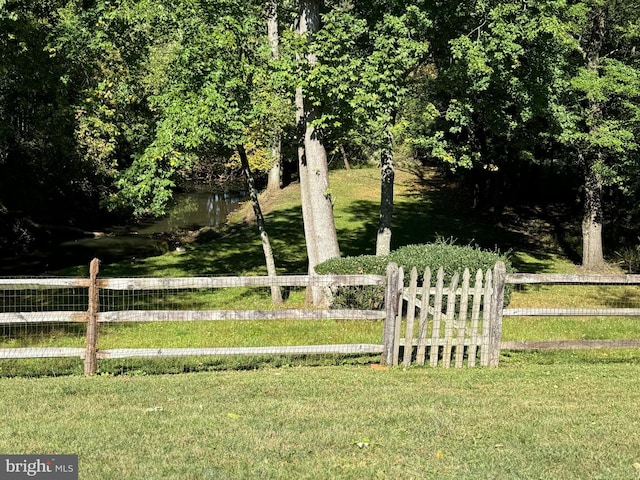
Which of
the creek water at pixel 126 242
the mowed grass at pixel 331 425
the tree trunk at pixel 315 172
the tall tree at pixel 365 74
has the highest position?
the tall tree at pixel 365 74

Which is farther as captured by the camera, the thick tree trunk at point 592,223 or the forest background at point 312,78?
the thick tree trunk at point 592,223

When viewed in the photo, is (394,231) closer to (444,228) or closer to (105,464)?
(444,228)

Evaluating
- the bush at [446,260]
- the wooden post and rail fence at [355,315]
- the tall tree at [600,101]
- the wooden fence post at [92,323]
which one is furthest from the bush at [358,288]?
the tall tree at [600,101]

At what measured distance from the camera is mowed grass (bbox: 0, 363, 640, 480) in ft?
19.3

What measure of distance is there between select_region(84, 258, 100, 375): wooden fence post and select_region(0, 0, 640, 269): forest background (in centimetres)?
684

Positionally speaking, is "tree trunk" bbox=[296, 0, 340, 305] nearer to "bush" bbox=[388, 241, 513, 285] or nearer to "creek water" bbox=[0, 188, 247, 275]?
"bush" bbox=[388, 241, 513, 285]

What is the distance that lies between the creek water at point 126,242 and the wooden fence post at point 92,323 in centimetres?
1246

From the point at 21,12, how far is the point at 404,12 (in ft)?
34.9

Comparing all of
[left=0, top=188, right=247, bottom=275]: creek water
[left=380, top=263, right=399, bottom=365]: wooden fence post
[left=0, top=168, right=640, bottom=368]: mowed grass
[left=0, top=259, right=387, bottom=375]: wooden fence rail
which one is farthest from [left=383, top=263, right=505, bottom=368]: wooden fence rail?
[left=0, top=188, right=247, bottom=275]: creek water

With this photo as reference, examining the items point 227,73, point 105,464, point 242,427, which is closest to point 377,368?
point 242,427

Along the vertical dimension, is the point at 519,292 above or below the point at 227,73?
below

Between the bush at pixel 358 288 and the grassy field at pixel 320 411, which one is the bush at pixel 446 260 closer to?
the bush at pixel 358 288

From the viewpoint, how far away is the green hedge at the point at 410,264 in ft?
49.7

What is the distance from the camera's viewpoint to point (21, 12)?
62.3 feet
